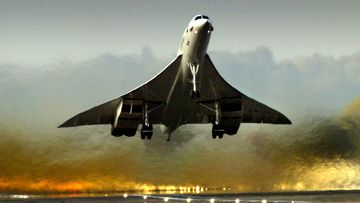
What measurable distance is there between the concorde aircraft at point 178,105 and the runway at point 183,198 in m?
4.33

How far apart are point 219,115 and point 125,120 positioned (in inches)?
245

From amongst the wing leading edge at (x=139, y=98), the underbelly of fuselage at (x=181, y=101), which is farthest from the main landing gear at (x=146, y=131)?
the underbelly of fuselage at (x=181, y=101)

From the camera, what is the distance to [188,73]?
33.9 metres

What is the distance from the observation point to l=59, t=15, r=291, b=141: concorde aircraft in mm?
34562

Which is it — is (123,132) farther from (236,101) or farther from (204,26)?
(204,26)

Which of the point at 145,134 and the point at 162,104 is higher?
the point at 162,104

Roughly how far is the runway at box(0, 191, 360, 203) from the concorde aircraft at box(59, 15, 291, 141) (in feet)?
14.2

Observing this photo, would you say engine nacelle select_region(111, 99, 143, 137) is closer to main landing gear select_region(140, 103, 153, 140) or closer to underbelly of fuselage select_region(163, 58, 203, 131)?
main landing gear select_region(140, 103, 153, 140)

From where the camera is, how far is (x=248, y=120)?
40.5 metres

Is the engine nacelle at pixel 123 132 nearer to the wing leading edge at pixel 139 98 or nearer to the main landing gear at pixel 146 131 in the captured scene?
the main landing gear at pixel 146 131

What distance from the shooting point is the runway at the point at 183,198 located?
97.6 ft

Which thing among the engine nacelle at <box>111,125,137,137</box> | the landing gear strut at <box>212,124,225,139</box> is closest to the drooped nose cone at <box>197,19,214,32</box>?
the landing gear strut at <box>212,124,225,139</box>

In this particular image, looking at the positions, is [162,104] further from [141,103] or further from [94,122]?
[94,122]

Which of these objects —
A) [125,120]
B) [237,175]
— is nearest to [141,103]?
[125,120]
